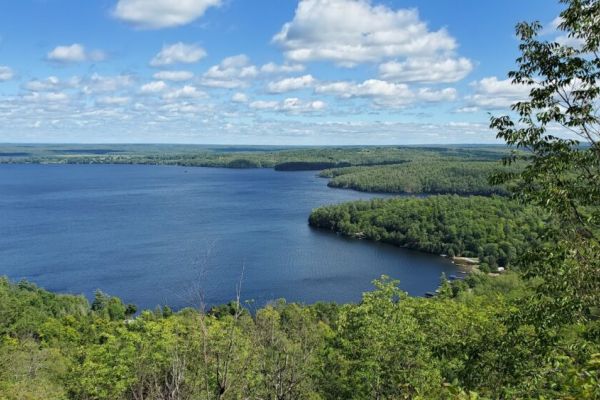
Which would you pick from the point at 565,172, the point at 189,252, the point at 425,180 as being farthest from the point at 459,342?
the point at 425,180

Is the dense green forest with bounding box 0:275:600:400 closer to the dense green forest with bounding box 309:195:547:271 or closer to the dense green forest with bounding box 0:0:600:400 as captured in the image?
the dense green forest with bounding box 0:0:600:400

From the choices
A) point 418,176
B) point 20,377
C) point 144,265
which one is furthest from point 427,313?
point 418,176

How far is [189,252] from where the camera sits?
7050 cm

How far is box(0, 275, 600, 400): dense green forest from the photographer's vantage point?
671 cm

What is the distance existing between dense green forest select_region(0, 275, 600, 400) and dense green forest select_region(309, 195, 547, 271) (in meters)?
60.9

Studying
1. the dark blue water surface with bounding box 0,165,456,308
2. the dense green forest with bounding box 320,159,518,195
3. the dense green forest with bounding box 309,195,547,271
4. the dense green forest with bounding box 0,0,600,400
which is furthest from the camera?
the dense green forest with bounding box 320,159,518,195

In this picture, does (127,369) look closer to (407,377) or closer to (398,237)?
(407,377)

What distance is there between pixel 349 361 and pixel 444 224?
79.7 meters

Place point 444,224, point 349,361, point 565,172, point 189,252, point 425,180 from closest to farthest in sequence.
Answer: point 565,172
point 349,361
point 189,252
point 444,224
point 425,180

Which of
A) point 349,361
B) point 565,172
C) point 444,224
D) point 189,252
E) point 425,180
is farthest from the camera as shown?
point 425,180

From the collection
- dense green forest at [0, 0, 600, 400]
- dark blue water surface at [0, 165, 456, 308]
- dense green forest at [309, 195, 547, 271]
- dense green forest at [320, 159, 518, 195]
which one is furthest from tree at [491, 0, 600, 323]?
dense green forest at [320, 159, 518, 195]

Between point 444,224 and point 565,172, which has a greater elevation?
point 565,172

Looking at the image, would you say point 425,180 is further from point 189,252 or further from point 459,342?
point 459,342

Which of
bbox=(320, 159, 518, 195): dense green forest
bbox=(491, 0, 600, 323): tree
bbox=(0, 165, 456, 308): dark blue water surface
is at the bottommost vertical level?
bbox=(0, 165, 456, 308): dark blue water surface
